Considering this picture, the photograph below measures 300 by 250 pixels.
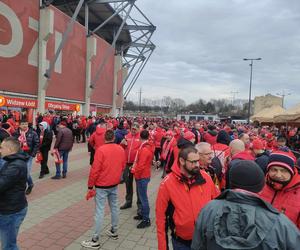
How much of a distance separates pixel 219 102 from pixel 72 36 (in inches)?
4011

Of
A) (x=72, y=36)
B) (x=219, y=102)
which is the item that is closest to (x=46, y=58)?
(x=72, y=36)

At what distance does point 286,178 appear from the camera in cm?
303

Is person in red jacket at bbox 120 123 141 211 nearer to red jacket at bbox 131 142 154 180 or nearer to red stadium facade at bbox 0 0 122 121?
red jacket at bbox 131 142 154 180

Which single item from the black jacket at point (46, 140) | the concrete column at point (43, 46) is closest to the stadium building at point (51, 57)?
the concrete column at point (43, 46)

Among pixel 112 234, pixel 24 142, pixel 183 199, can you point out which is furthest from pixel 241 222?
pixel 24 142

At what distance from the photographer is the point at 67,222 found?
5.94 m

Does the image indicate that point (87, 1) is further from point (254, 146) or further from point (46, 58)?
point (254, 146)

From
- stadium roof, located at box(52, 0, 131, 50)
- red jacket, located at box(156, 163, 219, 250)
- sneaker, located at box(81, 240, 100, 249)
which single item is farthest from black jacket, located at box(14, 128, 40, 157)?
stadium roof, located at box(52, 0, 131, 50)

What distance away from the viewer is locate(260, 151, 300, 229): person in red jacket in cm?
287

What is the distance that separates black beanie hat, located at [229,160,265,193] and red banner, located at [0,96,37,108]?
57.3 ft

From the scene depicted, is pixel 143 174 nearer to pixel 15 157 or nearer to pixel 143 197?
pixel 143 197

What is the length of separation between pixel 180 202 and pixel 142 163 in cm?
302

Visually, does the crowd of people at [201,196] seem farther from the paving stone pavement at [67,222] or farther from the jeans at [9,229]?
the paving stone pavement at [67,222]

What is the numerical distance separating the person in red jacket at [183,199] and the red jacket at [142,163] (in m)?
2.82
